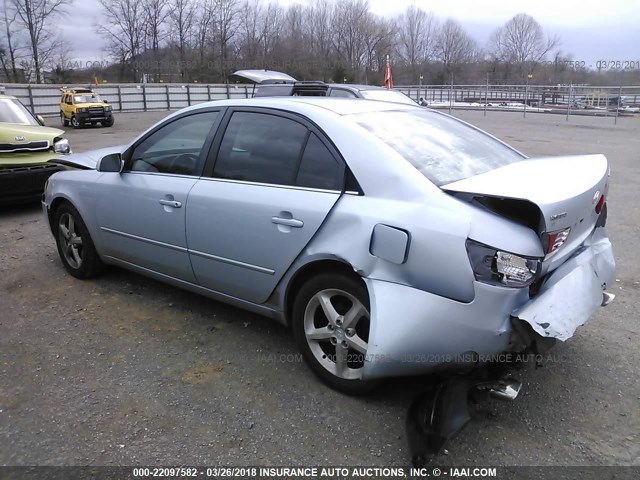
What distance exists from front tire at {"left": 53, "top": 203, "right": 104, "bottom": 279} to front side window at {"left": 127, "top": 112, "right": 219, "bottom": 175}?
87 cm

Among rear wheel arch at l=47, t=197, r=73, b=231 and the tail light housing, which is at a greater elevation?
the tail light housing

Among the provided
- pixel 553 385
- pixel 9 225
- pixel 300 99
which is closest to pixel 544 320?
pixel 553 385

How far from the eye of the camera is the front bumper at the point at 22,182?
688cm

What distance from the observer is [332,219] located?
276cm

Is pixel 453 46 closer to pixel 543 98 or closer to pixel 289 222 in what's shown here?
pixel 543 98

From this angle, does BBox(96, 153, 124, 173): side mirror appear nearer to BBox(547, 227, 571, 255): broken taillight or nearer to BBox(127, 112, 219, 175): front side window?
BBox(127, 112, 219, 175): front side window

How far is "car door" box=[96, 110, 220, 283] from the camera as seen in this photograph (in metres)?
3.58

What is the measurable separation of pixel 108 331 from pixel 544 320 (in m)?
2.87

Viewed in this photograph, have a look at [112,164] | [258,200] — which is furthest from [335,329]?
[112,164]

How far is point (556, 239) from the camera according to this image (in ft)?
8.36

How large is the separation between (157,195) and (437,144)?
1969 millimetres

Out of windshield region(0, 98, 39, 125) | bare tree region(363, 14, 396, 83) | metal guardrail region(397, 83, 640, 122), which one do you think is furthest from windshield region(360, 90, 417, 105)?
bare tree region(363, 14, 396, 83)

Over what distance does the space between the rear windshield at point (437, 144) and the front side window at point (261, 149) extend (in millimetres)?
424

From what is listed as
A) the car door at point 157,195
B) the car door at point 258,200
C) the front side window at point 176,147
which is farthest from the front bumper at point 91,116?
the car door at point 258,200
